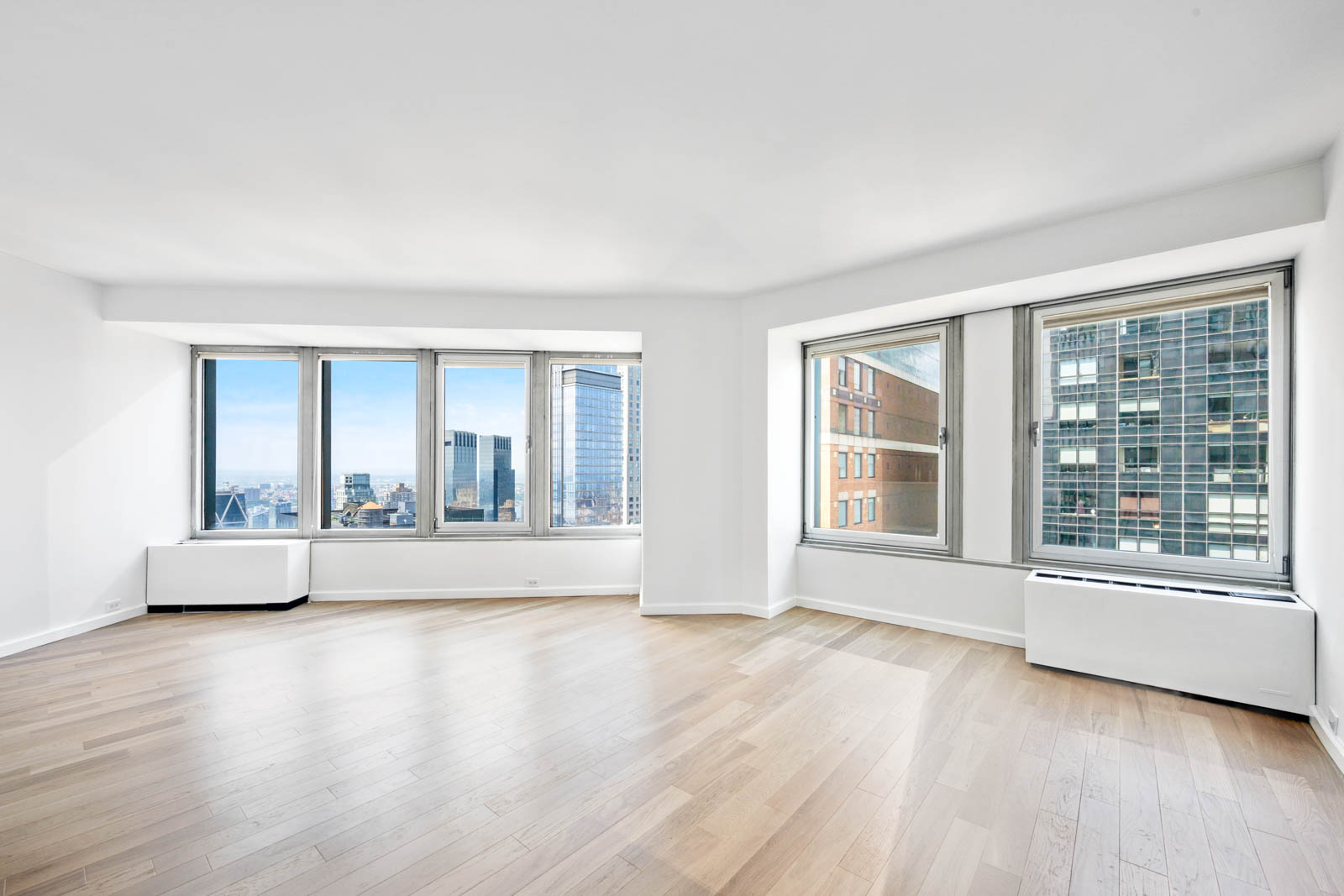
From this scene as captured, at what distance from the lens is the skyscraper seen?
19.6ft

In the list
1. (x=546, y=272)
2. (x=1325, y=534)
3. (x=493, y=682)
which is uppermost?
(x=546, y=272)

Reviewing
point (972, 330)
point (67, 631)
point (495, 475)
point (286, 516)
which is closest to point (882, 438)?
point (972, 330)

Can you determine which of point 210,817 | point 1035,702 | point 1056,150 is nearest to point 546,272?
point 1056,150

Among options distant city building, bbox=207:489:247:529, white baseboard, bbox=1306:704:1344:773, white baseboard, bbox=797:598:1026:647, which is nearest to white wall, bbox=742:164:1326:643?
white baseboard, bbox=797:598:1026:647

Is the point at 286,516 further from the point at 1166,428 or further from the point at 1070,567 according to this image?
the point at 1166,428

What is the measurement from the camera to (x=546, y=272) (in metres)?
4.38

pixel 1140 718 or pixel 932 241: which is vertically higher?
pixel 932 241

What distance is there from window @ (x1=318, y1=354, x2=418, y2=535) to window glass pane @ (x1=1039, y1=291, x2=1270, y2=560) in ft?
18.7

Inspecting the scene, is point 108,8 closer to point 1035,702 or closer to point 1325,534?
point 1035,702

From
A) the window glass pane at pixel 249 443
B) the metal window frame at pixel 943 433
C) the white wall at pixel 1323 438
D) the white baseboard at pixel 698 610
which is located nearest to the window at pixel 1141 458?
the white wall at pixel 1323 438

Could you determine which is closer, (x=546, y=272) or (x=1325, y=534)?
(x=1325, y=534)

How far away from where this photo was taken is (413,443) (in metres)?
5.86

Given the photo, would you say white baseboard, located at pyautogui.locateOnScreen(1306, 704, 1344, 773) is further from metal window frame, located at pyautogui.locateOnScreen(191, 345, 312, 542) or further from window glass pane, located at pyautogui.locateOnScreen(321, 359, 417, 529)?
metal window frame, located at pyautogui.locateOnScreen(191, 345, 312, 542)

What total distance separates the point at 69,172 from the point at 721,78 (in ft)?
10.8
